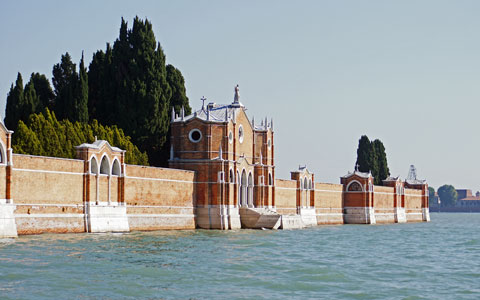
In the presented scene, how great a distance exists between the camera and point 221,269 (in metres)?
21.8

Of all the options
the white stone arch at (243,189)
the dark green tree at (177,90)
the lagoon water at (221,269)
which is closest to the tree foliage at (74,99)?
the dark green tree at (177,90)

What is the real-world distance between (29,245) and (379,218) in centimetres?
4408

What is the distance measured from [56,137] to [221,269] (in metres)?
19.3

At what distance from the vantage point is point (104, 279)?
18.6m

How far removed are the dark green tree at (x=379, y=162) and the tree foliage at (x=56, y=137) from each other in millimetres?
35691

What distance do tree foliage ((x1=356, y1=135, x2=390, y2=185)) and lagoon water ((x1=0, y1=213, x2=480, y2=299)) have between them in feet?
134

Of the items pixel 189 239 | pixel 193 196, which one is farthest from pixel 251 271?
pixel 193 196

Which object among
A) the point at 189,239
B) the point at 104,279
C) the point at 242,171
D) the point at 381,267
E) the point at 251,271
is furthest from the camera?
the point at 242,171

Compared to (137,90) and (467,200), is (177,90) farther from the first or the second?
(467,200)

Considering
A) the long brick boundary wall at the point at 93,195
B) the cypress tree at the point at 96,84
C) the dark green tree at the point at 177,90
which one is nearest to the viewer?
the long brick boundary wall at the point at 93,195

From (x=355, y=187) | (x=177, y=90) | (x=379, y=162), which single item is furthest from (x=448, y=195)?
(x=177, y=90)

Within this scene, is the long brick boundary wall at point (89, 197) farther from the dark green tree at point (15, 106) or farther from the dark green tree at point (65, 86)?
the dark green tree at point (15, 106)

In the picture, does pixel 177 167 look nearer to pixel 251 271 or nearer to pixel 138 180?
pixel 138 180

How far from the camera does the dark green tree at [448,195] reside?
180913 millimetres
